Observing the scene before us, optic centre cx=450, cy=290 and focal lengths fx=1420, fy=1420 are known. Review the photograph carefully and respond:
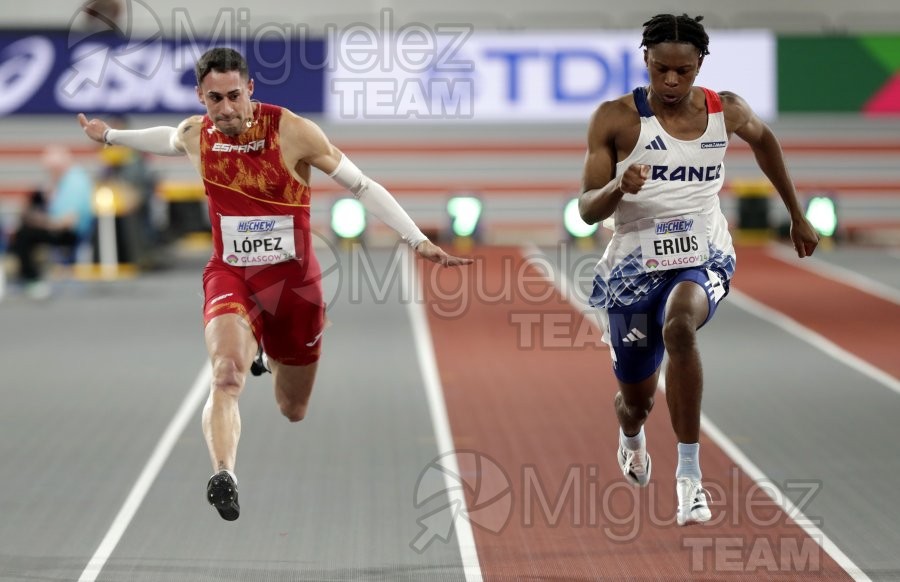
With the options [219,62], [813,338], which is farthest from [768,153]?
[813,338]

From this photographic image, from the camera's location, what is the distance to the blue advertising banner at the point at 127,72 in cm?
2000

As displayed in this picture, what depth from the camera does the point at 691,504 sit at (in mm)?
5750

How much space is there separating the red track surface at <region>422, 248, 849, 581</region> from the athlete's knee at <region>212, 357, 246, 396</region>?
52.3 inches

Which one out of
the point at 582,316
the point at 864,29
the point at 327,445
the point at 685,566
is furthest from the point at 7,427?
the point at 864,29

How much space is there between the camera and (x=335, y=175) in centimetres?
611

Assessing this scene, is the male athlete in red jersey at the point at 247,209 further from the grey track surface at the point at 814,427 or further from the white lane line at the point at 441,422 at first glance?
the grey track surface at the point at 814,427

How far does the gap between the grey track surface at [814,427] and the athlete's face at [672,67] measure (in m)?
2.15

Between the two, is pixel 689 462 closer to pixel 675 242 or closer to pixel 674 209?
pixel 675 242

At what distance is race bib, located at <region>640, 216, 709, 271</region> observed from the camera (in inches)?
233

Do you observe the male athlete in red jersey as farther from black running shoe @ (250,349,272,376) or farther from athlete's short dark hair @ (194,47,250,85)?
black running shoe @ (250,349,272,376)

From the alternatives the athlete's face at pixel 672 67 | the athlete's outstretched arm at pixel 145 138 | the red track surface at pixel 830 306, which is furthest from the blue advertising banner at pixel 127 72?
the athlete's face at pixel 672 67

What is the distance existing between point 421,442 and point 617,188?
385cm

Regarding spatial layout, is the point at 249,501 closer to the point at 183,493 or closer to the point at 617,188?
the point at 183,493

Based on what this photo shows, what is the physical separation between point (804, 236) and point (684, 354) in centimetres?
86
